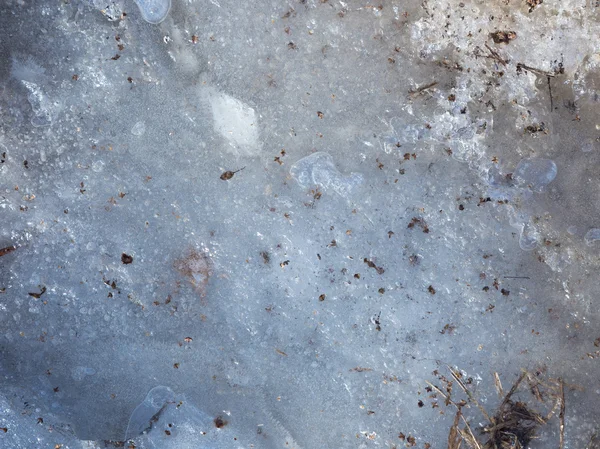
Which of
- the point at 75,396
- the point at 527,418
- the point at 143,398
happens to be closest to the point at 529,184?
the point at 527,418

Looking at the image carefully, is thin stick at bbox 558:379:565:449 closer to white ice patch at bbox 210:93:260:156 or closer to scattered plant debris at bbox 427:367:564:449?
scattered plant debris at bbox 427:367:564:449

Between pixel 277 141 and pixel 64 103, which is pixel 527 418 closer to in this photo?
pixel 277 141

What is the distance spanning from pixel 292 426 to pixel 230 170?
151cm

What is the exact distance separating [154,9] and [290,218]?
1384 mm

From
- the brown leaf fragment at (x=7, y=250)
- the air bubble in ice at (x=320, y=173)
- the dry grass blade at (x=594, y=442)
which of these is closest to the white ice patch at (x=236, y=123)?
the air bubble in ice at (x=320, y=173)

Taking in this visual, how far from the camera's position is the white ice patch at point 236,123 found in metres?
2.56

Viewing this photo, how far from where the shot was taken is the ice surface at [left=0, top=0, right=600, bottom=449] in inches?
100

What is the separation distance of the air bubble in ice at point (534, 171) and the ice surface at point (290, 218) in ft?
0.04

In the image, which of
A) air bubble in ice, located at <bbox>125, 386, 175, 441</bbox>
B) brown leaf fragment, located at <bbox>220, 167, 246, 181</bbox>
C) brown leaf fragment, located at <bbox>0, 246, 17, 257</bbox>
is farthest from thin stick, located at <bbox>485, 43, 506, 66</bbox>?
brown leaf fragment, located at <bbox>0, 246, 17, 257</bbox>

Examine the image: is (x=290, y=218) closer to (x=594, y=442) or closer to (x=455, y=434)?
(x=455, y=434)

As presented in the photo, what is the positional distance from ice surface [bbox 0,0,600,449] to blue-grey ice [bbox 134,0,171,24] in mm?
11

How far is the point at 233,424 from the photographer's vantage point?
8.57 ft

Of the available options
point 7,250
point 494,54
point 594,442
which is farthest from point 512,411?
point 7,250

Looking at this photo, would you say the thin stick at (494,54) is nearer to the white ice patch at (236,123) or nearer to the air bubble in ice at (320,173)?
the air bubble in ice at (320,173)
